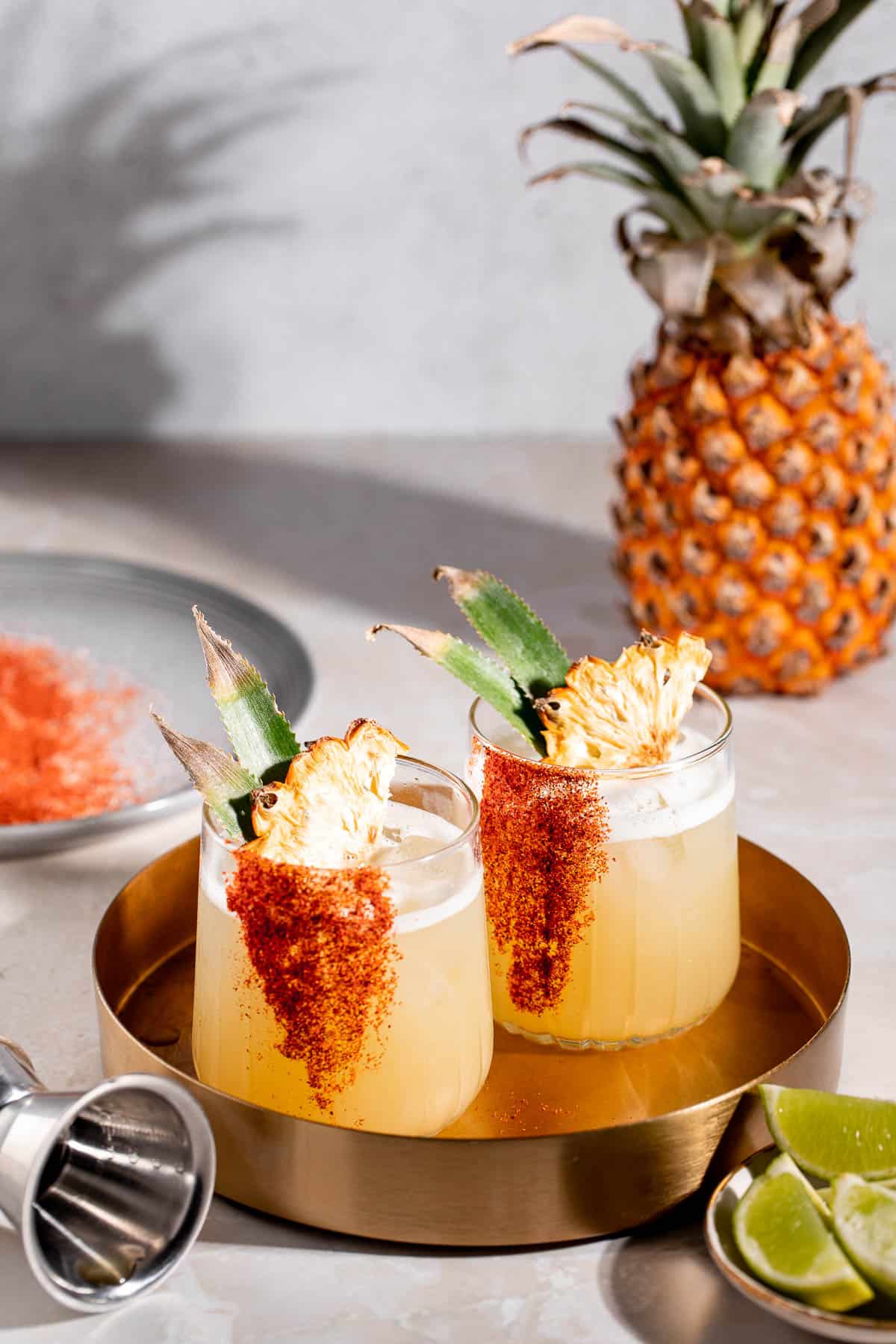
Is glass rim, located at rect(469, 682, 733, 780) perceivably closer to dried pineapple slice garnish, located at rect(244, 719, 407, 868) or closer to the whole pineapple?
dried pineapple slice garnish, located at rect(244, 719, 407, 868)

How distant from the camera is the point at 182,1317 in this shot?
0.61 metres

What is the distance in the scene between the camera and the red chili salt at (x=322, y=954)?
59 cm

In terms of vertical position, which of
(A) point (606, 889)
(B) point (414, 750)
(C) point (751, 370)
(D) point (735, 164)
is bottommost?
(B) point (414, 750)

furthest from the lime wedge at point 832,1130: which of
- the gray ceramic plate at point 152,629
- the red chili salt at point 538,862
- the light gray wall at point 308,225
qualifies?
the light gray wall at point 308,225

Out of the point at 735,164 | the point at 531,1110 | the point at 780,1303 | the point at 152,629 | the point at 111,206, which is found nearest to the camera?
the point at 780,1303

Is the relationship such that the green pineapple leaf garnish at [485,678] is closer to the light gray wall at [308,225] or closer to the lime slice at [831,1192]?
the lime slice at [831,1192]

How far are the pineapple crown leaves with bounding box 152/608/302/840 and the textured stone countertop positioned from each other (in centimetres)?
19

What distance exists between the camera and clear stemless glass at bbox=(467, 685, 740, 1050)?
26.5 inches

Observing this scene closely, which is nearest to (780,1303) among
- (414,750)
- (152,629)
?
(414,750)

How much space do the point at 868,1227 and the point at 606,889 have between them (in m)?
0.18

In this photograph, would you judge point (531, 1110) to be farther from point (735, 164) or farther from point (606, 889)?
point (735, 164)

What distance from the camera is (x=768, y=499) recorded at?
111 centimetres

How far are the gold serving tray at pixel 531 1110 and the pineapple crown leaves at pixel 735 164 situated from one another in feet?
1.51

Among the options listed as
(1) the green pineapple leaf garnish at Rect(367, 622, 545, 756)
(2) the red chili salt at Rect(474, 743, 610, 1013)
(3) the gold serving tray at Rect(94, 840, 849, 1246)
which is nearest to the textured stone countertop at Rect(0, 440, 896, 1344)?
(3) the gold serving tray at Rect(94, 840, 849, 1246)
